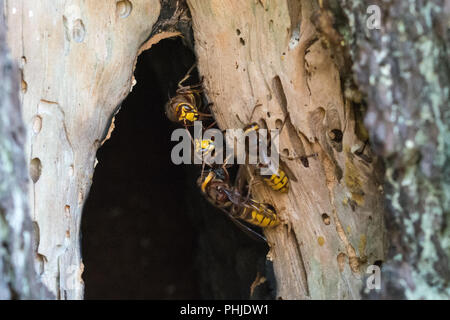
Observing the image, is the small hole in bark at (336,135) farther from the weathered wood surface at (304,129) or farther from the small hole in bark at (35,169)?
the small hole in bark at (35,169)

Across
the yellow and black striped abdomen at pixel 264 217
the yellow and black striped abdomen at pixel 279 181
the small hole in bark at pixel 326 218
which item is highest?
the yellow and black striped abdomen at pixel 279 181

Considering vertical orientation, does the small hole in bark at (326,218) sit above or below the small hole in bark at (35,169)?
below

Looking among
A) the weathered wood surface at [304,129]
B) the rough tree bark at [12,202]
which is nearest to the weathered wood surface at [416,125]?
the weathered wood surface at [304,129]

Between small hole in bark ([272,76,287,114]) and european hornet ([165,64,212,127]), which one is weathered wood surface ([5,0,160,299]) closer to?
european hornet ([165,64,212,127])

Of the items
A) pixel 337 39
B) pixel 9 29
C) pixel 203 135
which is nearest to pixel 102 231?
pixel 203 135

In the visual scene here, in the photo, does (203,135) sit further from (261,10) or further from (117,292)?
(117,292)

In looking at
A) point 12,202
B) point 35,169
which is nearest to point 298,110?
point 35,169
